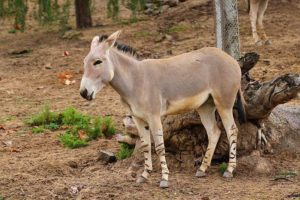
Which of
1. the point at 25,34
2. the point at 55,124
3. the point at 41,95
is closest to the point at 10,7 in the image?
the point at 25,34

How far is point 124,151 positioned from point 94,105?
3.04m

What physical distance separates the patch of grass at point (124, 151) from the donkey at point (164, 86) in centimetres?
96

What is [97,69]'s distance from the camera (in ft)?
21.6

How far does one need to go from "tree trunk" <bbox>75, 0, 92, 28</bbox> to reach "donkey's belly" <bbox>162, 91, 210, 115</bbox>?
10.0 metres

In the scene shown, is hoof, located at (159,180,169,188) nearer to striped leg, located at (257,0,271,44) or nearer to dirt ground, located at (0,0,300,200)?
dirt ground, located at (0,0,300,200)

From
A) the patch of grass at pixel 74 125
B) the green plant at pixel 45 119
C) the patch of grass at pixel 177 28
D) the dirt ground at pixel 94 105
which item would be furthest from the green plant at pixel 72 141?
the patch of grass at pixel 177 28

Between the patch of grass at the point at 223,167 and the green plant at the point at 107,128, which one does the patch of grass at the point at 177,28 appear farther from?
the patch of grass at the point at 223,167

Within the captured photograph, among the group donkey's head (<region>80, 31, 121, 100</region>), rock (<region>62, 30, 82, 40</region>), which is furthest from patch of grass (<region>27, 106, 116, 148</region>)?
rock (<region>62, 30, 82, 40</region>)

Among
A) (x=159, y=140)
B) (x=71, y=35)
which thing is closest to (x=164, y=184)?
(x=159, y=140)

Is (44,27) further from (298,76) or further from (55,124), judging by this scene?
(298,76)

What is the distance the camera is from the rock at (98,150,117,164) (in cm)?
809

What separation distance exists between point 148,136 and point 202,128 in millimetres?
939

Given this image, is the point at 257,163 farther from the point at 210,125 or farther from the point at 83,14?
the point at 83,14

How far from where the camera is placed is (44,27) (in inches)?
710
